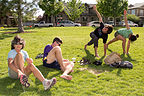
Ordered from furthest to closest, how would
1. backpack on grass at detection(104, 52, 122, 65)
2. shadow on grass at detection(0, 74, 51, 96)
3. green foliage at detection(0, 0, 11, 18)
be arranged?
green foliage at detection(0, 0, 11, 18)
backpack on grass at detection(104, 52, 122, 65)
shadow on grass at detection(0, 74, 51, 96)

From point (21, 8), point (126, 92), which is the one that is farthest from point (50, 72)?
point (21, 8)

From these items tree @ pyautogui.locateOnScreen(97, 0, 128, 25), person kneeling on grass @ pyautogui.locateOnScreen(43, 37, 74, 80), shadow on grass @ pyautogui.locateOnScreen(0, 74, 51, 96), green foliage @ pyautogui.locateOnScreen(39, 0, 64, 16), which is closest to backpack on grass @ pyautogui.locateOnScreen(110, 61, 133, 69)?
person kneeling on grass @ pyautogui.locateOnScreen(43, 37, 74, 80)

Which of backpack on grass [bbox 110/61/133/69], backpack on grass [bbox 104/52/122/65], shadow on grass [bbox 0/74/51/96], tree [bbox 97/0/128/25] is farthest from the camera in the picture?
tree [bbox 97/0/128/25]

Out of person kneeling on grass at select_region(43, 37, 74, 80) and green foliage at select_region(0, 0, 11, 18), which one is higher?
green foliage at select_region(0, 0, 11, 18)

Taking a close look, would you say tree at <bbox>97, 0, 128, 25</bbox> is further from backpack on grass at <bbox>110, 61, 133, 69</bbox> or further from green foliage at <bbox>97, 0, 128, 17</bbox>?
backpack on grass at <bbox>110, 61, 133, 69</bbox>

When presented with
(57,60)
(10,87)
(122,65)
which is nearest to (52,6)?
(122,65)

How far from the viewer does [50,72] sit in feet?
17.8

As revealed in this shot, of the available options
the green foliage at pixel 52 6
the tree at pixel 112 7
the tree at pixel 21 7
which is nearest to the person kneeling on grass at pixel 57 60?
the tree at pixel 21 7

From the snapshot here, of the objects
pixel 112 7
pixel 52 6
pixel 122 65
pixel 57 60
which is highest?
pixel 52 6

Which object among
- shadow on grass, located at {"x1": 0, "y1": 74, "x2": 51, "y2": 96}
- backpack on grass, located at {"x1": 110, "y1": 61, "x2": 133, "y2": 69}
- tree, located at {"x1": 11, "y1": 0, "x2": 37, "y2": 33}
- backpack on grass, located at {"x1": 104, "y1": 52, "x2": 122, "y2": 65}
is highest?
tree, located at {"x1": 11, "y1": 0, "x2": 37, "y2": 33}

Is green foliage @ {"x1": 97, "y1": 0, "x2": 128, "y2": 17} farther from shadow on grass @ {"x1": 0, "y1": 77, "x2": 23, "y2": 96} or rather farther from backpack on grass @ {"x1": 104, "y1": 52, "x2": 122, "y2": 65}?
shadow on grass @ {"x1": 0, "y1": 77, "x2": 23, "y2": 96}

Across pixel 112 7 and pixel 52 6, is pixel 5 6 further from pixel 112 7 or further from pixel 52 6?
pixel 112 7

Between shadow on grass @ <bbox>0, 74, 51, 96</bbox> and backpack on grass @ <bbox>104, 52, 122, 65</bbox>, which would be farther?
backpack on grass @ <bbox>104, 52, 122, 65</bbox>

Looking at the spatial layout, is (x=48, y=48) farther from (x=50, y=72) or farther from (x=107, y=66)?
(x=107, y=66)
